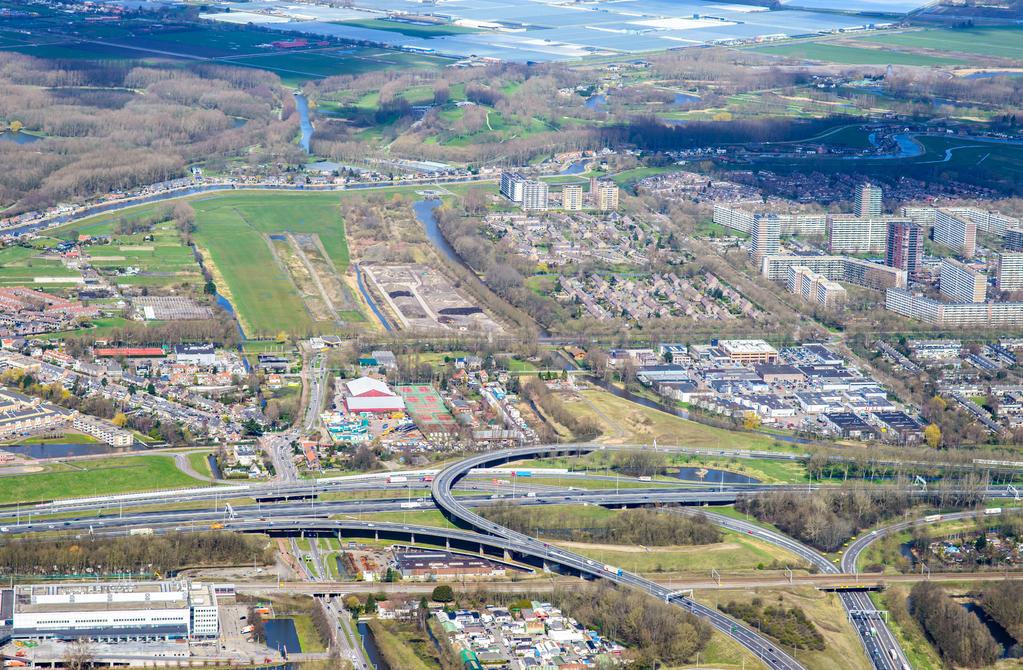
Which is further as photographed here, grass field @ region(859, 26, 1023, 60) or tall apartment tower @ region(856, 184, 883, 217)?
grass field @ region(859, 26, 1023, 60)

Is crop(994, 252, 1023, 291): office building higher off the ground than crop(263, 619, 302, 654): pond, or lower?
higher

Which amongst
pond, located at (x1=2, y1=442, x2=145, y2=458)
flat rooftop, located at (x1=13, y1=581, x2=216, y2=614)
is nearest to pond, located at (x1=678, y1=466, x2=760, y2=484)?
pond, located at (x1=2, y1=442, x2=145, y2=458)

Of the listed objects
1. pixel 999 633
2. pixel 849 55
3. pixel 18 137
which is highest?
pixel 849 55

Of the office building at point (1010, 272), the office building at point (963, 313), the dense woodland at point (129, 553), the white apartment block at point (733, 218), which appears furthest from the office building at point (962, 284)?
the dense woodland at point (129, 553)

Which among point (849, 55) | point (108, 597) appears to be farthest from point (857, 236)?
point (849, 55)

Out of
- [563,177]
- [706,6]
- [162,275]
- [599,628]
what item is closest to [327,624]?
[599,628]

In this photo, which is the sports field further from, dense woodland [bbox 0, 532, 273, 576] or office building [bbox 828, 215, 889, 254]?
office building [bbox 828, 215, 889, 254]

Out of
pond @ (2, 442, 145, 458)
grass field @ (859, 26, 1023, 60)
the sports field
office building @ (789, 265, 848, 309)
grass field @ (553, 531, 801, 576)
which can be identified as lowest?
grass field @ (553, 531, 801, 576)

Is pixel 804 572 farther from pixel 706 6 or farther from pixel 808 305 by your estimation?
pixel 706 6

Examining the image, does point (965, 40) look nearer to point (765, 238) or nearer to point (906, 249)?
point (765, 238)
